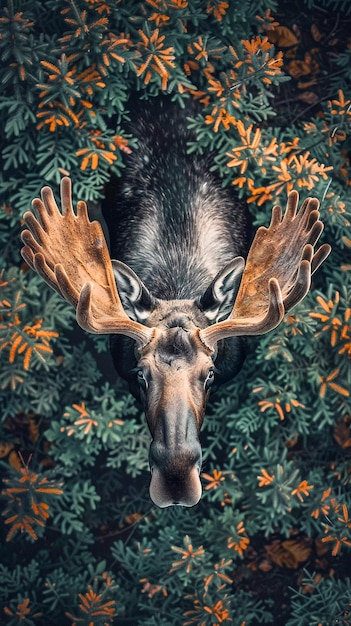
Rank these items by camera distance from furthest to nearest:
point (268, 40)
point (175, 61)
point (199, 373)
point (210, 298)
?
point (268, 40), point (175, 61), point (210, 298), point (199, 373)

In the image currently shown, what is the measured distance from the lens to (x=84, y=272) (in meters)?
2.43

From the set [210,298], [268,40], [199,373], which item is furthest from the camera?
[268,40]

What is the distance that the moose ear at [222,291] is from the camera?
2395 millimetres

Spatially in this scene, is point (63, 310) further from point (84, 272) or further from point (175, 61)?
point (175, 61)

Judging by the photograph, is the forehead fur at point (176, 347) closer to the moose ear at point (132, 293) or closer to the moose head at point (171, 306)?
the moose head at point (171, 306)

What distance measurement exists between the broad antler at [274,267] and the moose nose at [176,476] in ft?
1.07

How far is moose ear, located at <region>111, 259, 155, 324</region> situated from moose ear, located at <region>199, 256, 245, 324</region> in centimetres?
16

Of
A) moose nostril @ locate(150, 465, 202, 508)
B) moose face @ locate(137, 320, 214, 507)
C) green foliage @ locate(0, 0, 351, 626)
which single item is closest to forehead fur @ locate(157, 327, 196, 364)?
moose face @ locate(137, 320, 214, 507)

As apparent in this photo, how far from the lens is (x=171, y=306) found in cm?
244

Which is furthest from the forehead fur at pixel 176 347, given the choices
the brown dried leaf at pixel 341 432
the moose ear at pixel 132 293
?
the brown dried leaf at pixel 341 432

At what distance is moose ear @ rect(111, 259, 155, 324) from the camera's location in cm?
239

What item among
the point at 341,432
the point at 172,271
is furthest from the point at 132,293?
the point at 341,432

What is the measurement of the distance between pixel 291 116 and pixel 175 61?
1.75 ft

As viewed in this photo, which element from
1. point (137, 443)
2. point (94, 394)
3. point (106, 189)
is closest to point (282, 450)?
point (137, 443)
